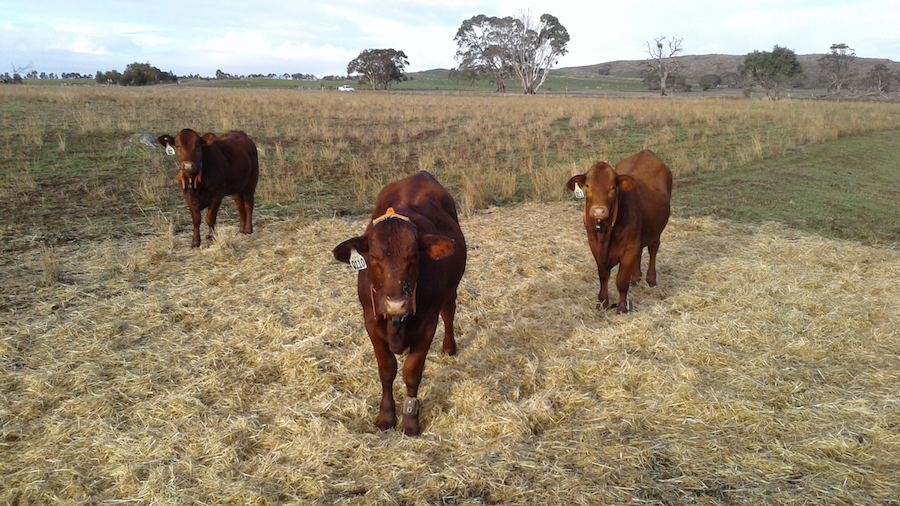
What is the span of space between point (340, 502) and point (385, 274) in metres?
1.28

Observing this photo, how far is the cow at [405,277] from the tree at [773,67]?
56033mm

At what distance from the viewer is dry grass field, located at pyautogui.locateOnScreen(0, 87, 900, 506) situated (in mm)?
3100

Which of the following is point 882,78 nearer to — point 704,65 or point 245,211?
point 245,211

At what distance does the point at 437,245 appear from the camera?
3.05 metres

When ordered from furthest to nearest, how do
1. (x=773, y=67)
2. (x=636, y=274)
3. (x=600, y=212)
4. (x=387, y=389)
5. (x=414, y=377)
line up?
(x=773, y=67) → (x=636, y=274) → (x=600, y=212) → (x=387, y=389) → (x=414, y=377)

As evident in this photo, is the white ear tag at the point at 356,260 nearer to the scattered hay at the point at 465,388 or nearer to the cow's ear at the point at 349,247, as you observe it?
the cow's ear at the point at 349,247

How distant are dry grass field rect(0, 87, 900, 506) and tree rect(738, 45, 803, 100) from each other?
2060 inches

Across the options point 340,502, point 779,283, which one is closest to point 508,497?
point 340,502

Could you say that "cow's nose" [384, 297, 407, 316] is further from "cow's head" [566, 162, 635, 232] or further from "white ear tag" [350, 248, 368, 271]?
"cow's head" [566, 162, 635, 232]

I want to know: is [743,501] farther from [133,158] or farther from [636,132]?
[636,132]

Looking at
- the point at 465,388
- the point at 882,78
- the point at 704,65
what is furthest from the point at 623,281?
the point at 704,65

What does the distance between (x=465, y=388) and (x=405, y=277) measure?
1.49 m

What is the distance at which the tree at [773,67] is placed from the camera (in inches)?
1993

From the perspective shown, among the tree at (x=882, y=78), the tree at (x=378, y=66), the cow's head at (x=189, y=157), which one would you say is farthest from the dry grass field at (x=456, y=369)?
the tree at (x=882, y=78)
